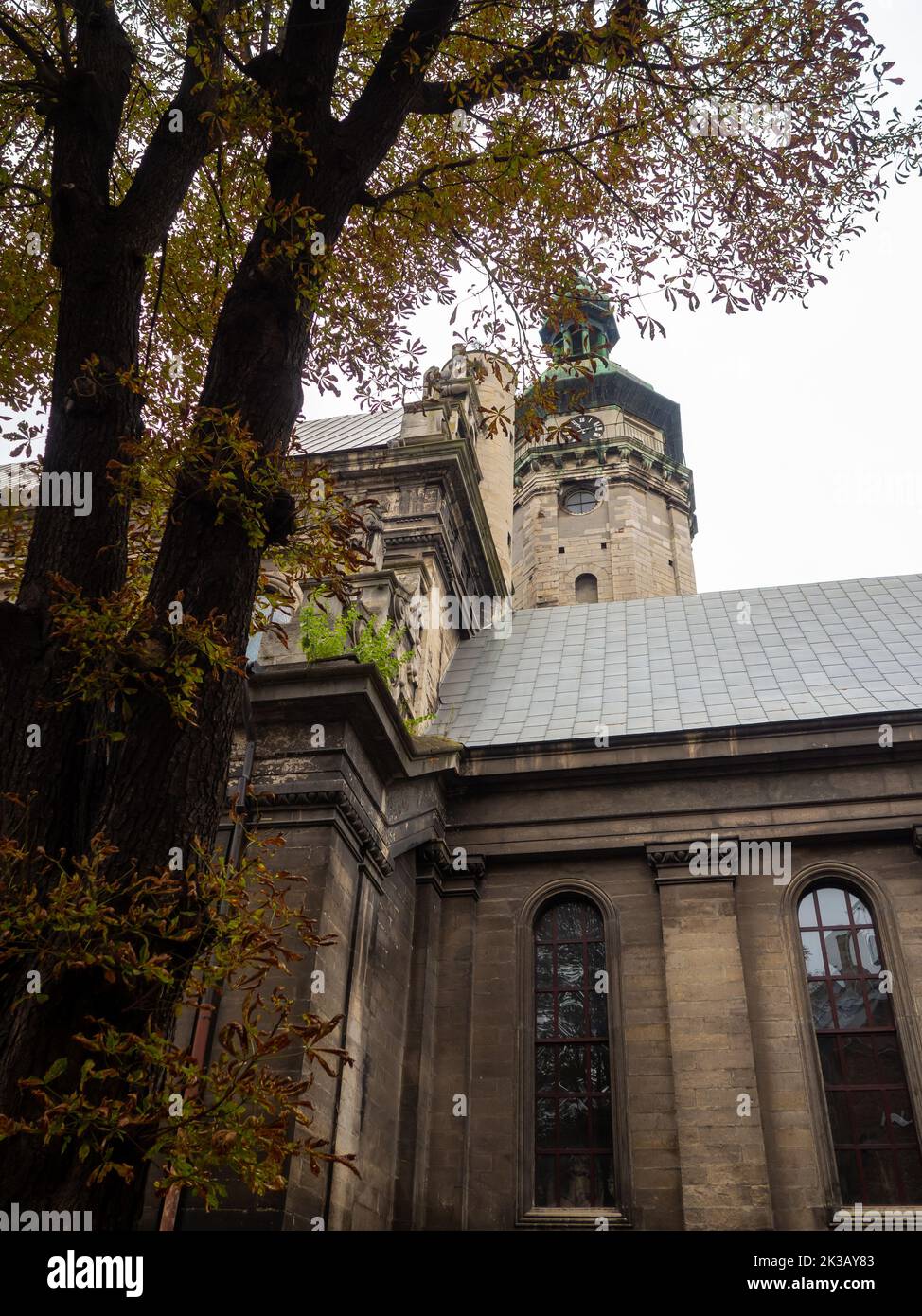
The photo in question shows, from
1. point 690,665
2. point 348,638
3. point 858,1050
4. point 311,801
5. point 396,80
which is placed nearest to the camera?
point 396,80

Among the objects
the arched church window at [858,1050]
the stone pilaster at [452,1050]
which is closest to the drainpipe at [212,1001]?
the stone pilaster at [452,1050]

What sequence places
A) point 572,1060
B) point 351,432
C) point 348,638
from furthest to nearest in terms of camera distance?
1. point 351,432
2. point 572,1060
3. point 348,638

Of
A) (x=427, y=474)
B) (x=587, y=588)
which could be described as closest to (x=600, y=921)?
(x=427, y=474)

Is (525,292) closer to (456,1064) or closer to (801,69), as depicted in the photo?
(801,69)

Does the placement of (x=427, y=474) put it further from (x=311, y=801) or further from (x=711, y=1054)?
(x=711, y=1054)

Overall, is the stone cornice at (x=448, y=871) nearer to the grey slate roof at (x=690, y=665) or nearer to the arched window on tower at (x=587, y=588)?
the grey slate roof at (x=690, y=665)

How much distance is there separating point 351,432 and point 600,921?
452 inches

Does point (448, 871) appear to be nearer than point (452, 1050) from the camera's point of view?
No

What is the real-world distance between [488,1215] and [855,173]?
10454 millimetres

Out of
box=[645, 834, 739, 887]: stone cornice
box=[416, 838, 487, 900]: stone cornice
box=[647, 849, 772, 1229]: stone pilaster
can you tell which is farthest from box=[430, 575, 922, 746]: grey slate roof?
box=[647, 849, 772, 1229]: stone pilaster

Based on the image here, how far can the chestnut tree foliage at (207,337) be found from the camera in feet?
13.8

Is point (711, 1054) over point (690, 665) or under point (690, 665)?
under

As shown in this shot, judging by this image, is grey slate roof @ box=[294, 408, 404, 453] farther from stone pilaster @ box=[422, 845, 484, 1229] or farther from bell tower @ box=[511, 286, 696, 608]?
bell tower @ box=[511, 286, 696, 608]

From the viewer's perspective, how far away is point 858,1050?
11633mm
